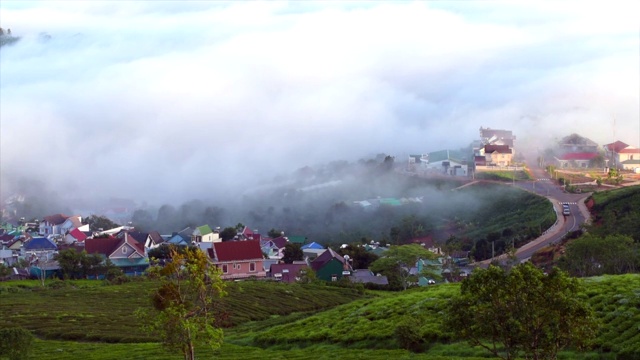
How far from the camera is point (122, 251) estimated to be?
3184 inches

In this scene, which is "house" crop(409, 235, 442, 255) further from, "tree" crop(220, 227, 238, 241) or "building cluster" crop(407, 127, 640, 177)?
"building cluster" crop(407, 127, 640, 177)

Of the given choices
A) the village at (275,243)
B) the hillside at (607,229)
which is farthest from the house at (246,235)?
the hillside at (607,229)

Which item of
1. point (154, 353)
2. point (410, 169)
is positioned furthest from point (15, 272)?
point (410, 169)

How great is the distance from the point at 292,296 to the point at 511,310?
39.4 m

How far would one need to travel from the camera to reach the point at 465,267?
226ft

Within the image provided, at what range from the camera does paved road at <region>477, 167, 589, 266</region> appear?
236 feet

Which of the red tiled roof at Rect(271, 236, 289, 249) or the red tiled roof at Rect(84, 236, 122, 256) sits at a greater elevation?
the red tiled roof at Rect(84, 236, 122, 256)

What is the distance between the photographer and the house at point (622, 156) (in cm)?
10344

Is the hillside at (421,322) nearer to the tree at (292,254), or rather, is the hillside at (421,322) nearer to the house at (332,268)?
the house at (332,268)

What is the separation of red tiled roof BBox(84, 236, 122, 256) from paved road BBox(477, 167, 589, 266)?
33955 millimetres

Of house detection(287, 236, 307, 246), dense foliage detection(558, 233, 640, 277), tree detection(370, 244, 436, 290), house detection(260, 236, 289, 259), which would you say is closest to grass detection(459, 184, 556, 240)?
tree detection(370, 244, 436, 290)

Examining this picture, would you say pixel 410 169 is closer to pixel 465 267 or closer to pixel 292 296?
pixel 465 267

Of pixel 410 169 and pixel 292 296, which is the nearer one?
pixel 292 296

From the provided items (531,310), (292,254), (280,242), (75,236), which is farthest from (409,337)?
(75,236)
